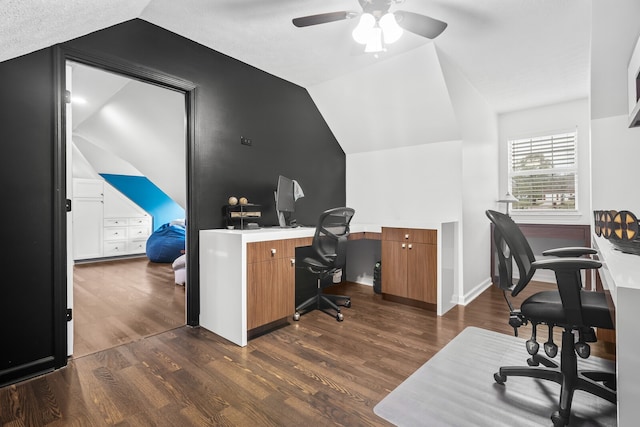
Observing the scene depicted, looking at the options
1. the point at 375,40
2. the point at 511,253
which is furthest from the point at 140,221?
the point at 511,253

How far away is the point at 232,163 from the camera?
10.3 ft

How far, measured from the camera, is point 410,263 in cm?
339

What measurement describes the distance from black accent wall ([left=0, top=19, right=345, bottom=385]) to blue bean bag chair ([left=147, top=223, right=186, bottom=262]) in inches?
121

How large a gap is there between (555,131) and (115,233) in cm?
776

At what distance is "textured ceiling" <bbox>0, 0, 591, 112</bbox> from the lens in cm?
225

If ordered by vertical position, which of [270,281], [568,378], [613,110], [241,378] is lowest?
[241,378]

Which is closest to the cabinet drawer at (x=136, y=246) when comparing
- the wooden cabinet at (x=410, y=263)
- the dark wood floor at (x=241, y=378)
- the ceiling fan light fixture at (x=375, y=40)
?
the dark wood floor at (x=241, y=378)

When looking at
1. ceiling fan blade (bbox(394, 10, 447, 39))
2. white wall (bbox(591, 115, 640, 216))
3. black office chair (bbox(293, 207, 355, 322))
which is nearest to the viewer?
ceiling fan blade (bbox(394, 10, 447, 39))

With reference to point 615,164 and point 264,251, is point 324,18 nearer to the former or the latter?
point 264,251

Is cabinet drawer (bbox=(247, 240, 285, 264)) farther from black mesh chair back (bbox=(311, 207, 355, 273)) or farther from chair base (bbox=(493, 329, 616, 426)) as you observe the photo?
→ chair base (bbox=(493, 329, 616, 426))

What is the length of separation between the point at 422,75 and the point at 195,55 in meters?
2.20

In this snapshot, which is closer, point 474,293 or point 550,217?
point 474,293

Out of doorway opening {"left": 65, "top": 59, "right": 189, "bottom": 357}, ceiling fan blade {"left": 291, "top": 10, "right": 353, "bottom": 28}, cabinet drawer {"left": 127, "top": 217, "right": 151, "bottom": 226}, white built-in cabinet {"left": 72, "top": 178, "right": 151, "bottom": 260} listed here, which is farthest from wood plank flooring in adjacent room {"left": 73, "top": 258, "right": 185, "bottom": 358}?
ceiling fan blade {"left": 291, "top": 10, "right": 353, "bottom": 28}

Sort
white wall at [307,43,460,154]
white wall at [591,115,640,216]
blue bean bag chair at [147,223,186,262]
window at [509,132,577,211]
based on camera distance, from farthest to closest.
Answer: blue bean bag chair at [147,223,186,262] → window at [509,132,577,211] → white wall at [307,43,460,154] → white wall at [591,115,640,216]
